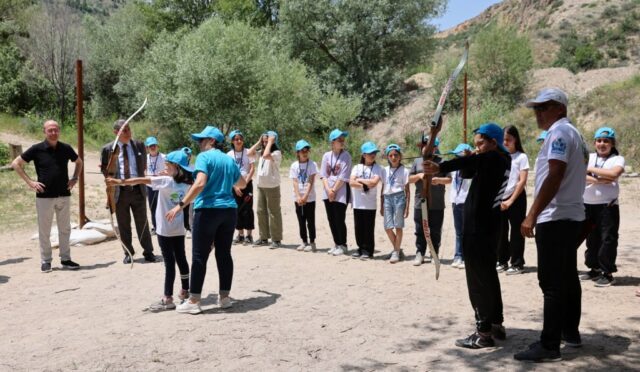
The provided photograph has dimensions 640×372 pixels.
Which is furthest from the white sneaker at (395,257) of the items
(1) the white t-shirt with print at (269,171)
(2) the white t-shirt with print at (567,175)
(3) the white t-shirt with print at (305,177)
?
(2) the white t-shirt with print at (567,175)

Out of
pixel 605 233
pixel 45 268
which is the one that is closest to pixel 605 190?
pixel 605 233

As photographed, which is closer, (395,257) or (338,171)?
(395,257)

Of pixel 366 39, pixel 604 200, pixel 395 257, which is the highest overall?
pixel 366 39

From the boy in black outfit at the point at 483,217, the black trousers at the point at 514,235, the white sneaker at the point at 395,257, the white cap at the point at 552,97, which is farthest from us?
the white sneaker at the point at 395,257

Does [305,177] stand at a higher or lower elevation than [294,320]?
higher

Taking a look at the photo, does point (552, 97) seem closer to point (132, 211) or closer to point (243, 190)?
point (243, 190)

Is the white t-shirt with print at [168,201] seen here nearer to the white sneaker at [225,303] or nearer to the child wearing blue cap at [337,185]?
the white sneaker at [225,303]

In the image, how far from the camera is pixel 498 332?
15.6ft

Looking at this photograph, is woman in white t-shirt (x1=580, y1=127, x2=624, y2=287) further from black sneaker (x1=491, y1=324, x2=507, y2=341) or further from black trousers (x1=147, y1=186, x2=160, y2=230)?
black trousers (x1=147, y1=186, x2=160, y2=230)

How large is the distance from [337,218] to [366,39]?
30.3 m

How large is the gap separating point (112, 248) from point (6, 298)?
299 centimetres

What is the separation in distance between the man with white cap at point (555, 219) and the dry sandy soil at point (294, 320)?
0.25 m

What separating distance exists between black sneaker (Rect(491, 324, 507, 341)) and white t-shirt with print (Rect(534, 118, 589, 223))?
1.05 metres

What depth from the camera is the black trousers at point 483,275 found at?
447cm
